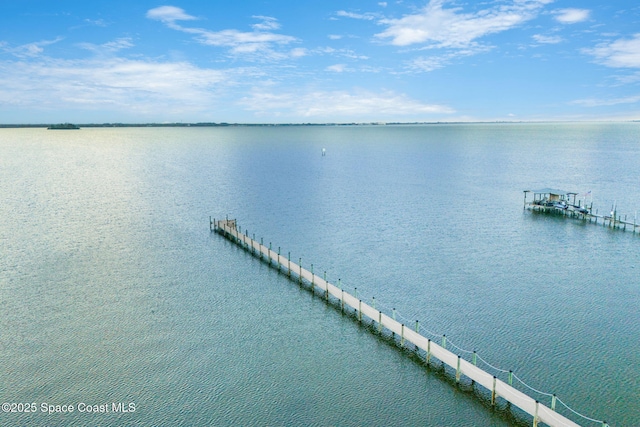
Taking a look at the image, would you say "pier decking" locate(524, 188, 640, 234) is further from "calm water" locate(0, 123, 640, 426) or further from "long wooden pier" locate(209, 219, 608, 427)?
"long wooden pier" locate(209, 219, 608, 427)

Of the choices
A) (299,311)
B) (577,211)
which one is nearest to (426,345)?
(299,311)

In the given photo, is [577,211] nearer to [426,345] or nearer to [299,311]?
[426,345]

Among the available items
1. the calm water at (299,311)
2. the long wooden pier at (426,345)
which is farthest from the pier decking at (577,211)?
the long wooden pier at (426,345)

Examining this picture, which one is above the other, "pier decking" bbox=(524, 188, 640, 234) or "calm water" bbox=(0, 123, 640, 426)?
"pier decking" bbox=(524, 188, 640, 234)

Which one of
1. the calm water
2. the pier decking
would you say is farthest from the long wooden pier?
the pier decking

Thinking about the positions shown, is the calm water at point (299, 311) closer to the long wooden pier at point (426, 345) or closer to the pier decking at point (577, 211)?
the long wooden pier at point (426, 345)

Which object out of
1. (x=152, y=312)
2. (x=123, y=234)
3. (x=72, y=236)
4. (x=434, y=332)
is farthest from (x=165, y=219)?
(x=434, y=332)
